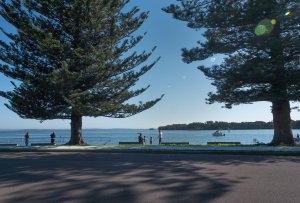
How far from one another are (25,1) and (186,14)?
12.4 metres

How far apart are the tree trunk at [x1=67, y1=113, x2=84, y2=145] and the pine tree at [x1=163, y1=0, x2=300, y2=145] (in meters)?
10.3

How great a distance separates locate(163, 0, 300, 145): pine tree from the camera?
21.5m

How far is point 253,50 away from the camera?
76.4 ft

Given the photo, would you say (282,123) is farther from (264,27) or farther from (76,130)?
(76,130)

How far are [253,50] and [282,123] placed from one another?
5054 mm

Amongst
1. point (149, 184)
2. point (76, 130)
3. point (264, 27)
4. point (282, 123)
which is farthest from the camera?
point (76, 130)

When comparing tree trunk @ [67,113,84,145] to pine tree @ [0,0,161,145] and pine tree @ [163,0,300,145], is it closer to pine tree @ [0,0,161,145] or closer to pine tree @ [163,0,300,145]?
pine tree @ [0,0,161,145]

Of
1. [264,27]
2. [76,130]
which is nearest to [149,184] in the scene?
[264,27]

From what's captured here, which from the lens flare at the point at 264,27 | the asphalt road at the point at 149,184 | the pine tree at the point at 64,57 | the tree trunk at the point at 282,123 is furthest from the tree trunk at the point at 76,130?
the asphalt road at the point at 149,184

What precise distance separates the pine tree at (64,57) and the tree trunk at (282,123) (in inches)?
483

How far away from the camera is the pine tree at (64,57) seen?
26094 millimetres

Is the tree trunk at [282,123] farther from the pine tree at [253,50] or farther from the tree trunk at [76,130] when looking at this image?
the tree trunk at [76,130]

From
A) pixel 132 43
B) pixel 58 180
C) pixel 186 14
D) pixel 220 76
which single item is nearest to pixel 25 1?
pixel 132 43

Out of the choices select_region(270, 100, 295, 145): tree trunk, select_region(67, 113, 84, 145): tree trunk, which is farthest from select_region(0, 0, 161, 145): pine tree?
select_region(270, 100, 295, 145): tree trunk
